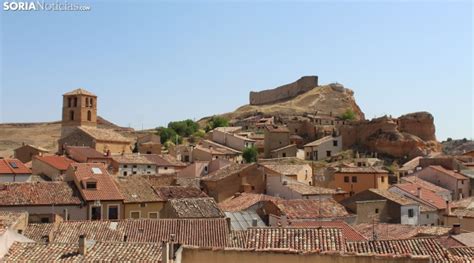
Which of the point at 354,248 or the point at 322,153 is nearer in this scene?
the point at 354,248

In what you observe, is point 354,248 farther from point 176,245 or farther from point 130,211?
point 130,211

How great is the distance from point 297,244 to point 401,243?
5.86m

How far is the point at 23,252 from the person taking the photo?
14242mm

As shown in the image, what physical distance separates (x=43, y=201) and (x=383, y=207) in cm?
2038

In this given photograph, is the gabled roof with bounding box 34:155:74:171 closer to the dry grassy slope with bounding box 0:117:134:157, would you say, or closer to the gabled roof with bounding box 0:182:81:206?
the gabled roof with bounding box 0:182:81:206

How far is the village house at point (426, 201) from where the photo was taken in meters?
41.9

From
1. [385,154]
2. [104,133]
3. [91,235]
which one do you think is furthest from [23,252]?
[385,154]

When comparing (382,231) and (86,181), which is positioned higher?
(86,181)

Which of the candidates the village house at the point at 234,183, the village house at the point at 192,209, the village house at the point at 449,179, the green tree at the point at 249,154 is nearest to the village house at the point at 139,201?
the village house at the point at 192,209

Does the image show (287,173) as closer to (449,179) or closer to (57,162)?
(449,179)

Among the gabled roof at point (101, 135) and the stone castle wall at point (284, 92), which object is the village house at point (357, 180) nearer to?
the gabled roof at point (101, 135)

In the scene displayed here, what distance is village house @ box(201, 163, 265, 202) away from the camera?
146 ft

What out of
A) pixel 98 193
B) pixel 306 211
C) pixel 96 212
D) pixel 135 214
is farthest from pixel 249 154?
pixel 96 212

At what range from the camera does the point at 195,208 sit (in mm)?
31906
